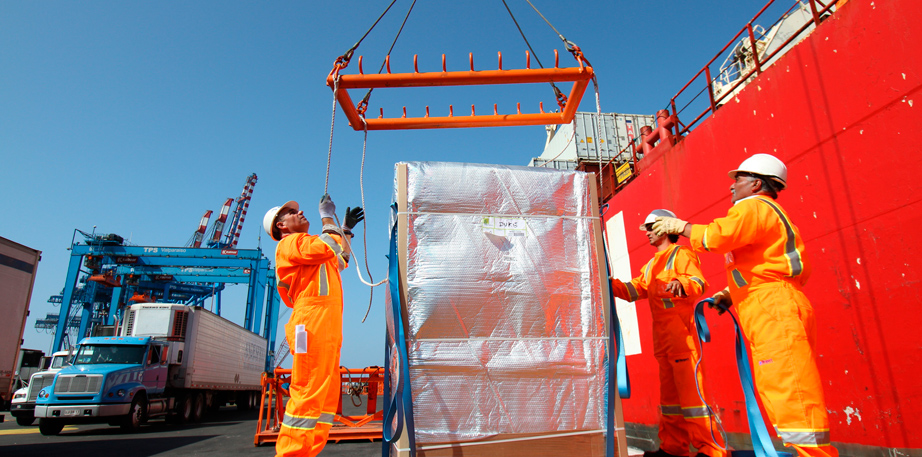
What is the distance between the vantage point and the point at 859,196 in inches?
149

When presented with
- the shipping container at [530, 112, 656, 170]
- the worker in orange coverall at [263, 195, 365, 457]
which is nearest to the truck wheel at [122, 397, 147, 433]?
the worker in orange coverall at [263, 195, 365, 457]

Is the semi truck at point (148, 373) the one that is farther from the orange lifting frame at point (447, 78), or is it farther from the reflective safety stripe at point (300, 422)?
the orange lifting frame at point (447, 78)

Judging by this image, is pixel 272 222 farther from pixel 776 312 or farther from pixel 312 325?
pixel 776 312

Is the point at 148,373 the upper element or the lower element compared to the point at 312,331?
lower

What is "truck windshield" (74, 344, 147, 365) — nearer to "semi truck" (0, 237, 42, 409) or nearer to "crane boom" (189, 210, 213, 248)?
"semi truck" (0, 237, 42, 409)

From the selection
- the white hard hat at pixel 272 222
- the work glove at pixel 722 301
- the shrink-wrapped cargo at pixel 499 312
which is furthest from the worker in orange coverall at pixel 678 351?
the white hard hat at pixel 272 222

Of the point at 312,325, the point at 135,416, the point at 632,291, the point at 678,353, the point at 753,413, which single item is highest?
the point at 632,291

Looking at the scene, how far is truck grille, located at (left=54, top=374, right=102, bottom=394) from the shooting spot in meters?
10.3

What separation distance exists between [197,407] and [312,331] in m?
13.6

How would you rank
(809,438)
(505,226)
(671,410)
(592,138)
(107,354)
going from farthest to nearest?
(592,138) → (107,354) → (671,410) → (505,226) → (809,438)

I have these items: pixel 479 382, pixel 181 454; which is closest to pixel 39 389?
pixel 181 454

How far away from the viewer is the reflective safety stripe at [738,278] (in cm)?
288

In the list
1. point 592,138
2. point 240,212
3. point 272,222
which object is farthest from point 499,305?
point 240,212

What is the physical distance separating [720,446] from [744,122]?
3457mm
